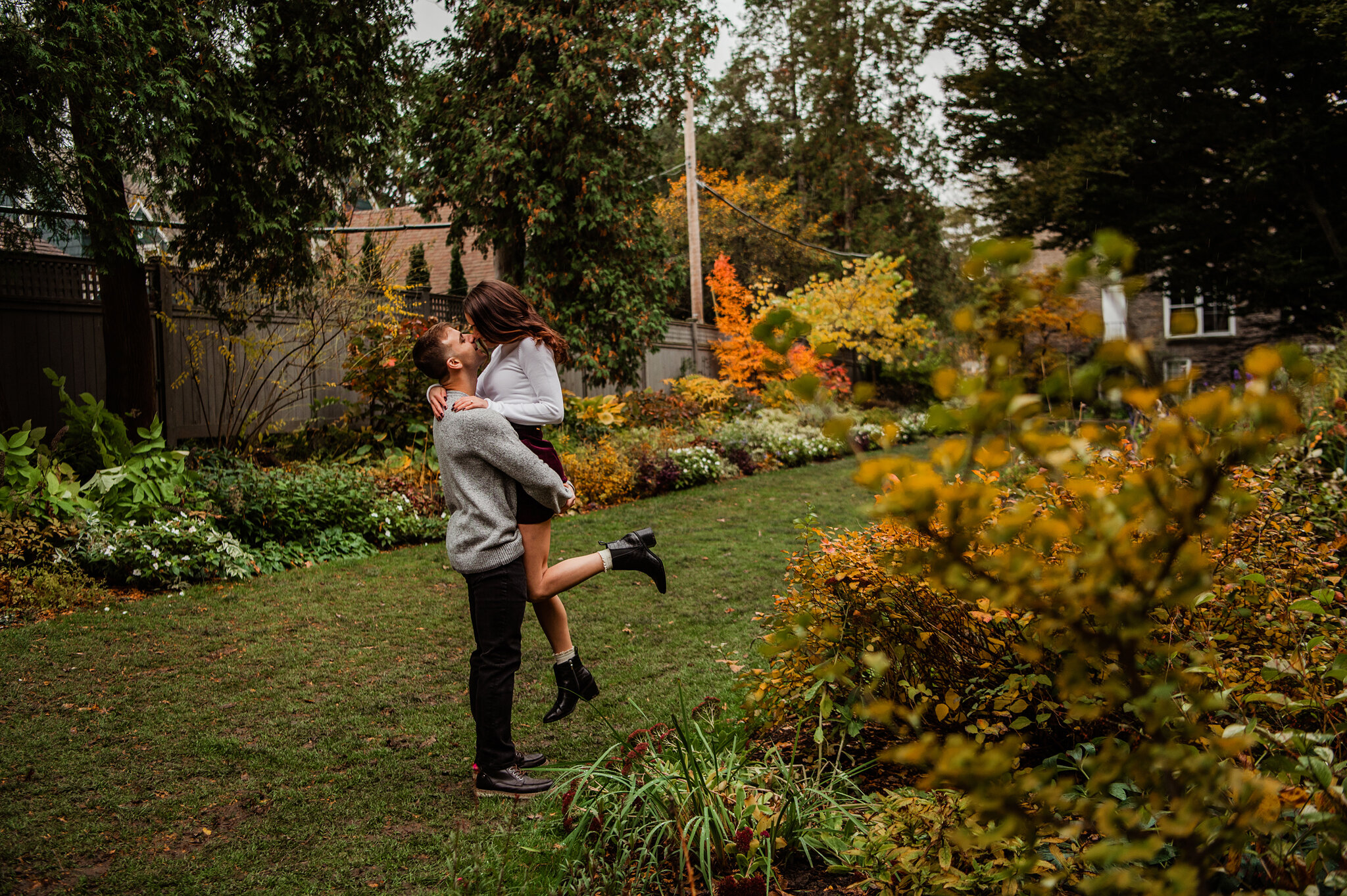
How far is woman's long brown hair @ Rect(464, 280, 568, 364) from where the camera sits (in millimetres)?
3350

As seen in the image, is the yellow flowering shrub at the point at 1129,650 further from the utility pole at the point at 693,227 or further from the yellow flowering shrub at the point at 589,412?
the utility pole at the point at 693,227

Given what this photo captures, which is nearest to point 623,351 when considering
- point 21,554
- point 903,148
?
point 21,554

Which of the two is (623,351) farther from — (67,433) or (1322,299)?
(1322,299)

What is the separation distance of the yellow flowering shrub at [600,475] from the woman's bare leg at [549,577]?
19.9 feet

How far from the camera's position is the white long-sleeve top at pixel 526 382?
346 cm

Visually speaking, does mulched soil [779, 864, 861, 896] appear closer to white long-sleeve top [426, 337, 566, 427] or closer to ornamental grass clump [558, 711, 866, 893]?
ornamental grass clump [558, 711, 866, 893]

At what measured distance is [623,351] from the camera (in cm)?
1288

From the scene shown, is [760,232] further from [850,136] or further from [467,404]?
[467,404]

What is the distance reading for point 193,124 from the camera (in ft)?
22.5

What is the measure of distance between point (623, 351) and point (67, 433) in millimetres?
7332

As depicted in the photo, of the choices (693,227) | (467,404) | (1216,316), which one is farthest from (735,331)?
(467,404)

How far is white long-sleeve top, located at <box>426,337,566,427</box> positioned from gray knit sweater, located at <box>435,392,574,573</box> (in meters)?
0.37

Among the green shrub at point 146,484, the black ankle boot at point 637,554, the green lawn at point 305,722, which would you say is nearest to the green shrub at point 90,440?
the green shrub at point 146,484

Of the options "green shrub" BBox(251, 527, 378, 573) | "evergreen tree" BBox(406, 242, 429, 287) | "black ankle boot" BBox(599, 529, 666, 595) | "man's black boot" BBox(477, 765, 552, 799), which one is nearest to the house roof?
"evergreen tree" BBox(406, 242, 429, 287)
